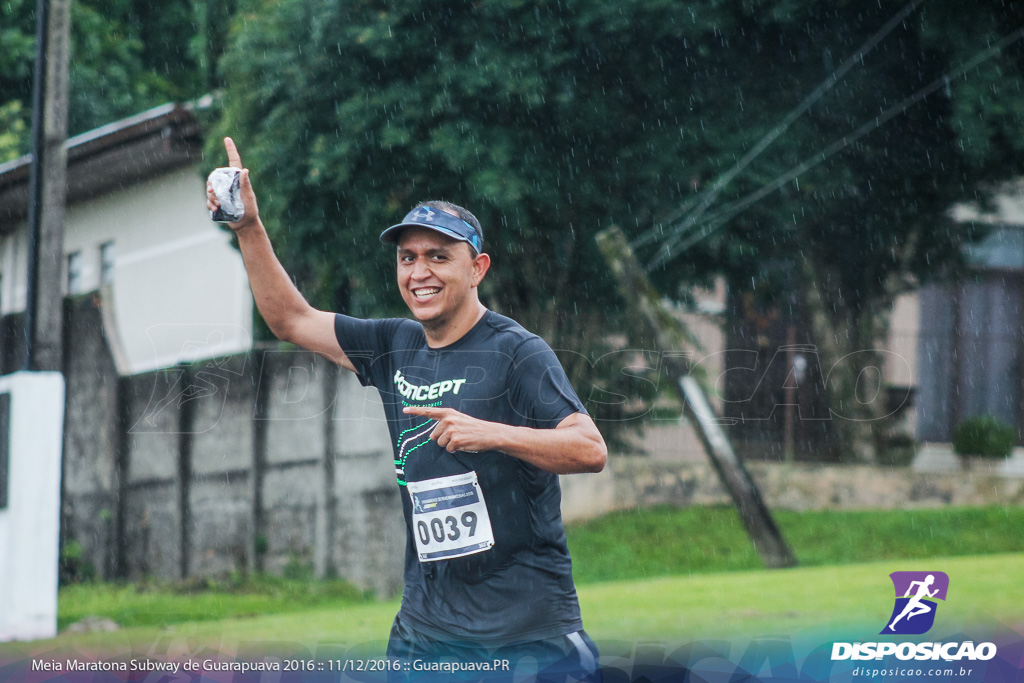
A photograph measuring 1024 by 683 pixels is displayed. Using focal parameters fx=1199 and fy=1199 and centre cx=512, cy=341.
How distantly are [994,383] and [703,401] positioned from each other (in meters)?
10.1

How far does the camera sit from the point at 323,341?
4402 millimetres

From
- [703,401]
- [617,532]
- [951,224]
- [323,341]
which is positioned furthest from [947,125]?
[323,341]

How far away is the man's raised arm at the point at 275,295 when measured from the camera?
4.28 m

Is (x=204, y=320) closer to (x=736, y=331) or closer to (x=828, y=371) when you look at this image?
(x=736, y=331)

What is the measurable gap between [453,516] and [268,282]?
1.16 m

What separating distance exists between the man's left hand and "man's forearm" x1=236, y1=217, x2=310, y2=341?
1084mm

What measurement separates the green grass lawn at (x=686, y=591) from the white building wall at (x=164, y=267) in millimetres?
5710

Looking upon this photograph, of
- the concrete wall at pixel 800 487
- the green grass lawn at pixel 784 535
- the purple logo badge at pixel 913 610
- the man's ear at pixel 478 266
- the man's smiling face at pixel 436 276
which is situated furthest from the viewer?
the concrete wall at pixel 800 487

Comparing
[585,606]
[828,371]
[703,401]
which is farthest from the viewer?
[828,371]

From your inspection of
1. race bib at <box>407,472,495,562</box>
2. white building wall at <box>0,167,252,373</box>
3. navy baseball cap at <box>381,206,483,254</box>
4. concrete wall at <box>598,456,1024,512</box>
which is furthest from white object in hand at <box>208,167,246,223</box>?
white building wall at <box>0,167,252,373</box>

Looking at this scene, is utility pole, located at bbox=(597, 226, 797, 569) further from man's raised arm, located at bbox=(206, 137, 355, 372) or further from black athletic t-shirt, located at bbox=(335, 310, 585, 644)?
black athletic t-shirt, located at bbox=(335, 310, 585, 644)

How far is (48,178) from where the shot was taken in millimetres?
9898

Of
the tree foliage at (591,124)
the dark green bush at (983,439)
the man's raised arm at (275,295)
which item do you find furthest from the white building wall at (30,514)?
the dark green bush at (983,439)

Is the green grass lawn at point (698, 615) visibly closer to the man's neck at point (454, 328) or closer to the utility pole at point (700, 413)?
the utility pole at point (700, 413)
